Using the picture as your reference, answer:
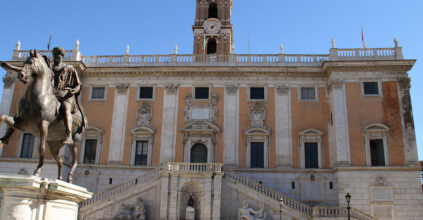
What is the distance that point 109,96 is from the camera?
30.3m

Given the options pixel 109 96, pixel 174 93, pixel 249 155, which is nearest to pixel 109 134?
pixel 109 96

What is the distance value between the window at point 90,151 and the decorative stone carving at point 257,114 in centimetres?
1161

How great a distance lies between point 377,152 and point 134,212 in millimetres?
16423

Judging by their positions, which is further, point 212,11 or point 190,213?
point 212,11

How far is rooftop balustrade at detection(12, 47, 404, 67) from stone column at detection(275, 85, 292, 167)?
243cm

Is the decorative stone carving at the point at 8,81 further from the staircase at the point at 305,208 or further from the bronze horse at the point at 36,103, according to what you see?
the bronze horse at the point at 36,103

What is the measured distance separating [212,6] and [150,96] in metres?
17.7

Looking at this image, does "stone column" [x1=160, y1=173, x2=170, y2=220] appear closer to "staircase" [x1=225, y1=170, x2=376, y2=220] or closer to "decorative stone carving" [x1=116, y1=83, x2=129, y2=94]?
"staircase" [x1=225, y1=170, x2=376, y2=220]

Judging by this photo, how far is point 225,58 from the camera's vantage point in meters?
30.7

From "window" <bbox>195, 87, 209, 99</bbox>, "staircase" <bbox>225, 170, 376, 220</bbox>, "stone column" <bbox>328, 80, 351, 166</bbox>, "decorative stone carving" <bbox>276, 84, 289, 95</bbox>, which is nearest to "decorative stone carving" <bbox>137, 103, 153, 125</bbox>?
"window" <bbox>195, 87, 209, 99</bbox>

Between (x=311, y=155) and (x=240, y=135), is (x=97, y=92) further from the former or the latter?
(x=311, y=155)

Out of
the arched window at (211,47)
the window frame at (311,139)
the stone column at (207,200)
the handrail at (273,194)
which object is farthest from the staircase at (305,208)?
the arched window at (211,47)

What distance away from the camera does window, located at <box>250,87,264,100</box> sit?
29.6 metres

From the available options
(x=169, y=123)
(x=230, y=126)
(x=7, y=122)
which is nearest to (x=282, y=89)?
(x=230, y=126)
